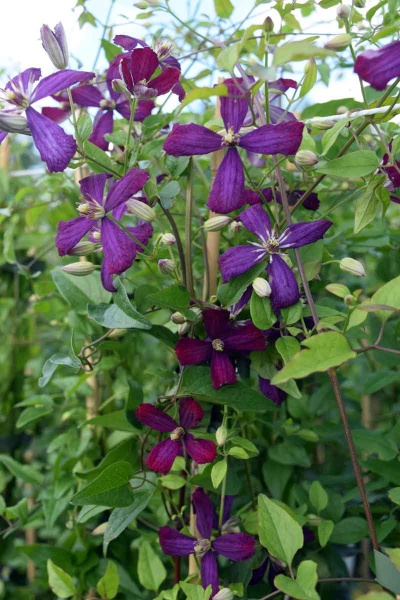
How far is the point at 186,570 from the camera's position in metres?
0.88

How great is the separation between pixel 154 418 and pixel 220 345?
9 centimetres

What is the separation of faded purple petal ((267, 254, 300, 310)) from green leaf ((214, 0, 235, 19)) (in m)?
0.30

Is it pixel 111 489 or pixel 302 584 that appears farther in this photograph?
pixel 111 489

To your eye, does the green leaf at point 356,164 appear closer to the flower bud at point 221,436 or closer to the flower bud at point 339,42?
the flower bud at point 339,42

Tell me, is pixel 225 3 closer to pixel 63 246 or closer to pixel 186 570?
pixel 63 246

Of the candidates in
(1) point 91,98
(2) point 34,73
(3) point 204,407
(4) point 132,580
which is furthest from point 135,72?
(4) point 132,580

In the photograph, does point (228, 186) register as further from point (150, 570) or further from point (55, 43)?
point (150, 570)

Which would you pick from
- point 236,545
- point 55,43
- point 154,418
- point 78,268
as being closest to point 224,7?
point 55,43

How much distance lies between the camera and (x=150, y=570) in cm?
71

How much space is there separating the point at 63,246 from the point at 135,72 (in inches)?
6.3

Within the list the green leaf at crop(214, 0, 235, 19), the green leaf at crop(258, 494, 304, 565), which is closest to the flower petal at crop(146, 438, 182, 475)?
the green leaf at crop(258, 494, 304, 565)

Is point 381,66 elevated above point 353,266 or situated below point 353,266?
above

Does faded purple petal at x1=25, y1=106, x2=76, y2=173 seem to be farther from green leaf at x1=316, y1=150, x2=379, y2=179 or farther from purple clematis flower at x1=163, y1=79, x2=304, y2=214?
green leaf at x1=316, y1=150, x2=379, y2=179

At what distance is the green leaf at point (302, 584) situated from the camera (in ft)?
1.52
